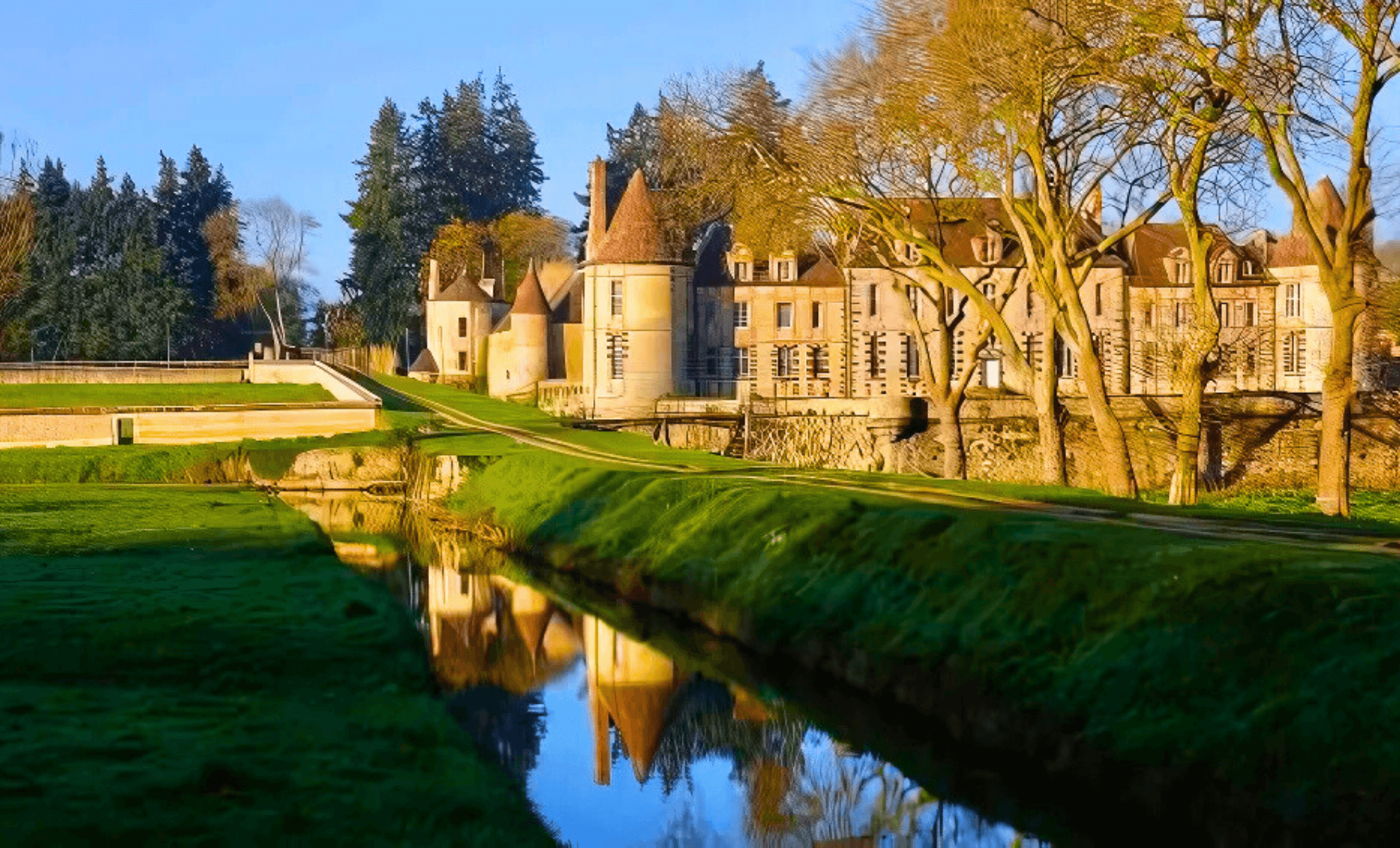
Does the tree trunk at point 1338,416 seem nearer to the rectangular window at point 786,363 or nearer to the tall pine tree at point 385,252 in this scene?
the rectangular window at point 786,363

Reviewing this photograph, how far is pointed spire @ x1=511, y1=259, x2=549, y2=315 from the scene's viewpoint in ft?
279

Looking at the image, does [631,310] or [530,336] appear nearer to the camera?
[631,310]

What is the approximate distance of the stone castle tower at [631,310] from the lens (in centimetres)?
7188

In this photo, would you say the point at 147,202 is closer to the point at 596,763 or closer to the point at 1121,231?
the point at 1121,231

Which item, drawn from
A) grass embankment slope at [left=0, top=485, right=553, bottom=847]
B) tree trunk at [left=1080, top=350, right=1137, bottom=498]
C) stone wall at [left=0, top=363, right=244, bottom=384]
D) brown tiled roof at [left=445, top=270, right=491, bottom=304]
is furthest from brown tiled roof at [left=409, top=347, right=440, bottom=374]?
grass embankment slope at [left=0, top=485, right=553, bottom=847]

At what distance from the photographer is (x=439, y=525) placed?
42.7m

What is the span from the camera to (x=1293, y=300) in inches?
2963

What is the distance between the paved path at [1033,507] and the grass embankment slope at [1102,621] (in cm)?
83

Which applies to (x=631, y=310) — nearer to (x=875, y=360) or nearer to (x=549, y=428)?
(x=875, y=360)

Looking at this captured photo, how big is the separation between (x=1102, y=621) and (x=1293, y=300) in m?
62.5

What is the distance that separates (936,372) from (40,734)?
6216cm

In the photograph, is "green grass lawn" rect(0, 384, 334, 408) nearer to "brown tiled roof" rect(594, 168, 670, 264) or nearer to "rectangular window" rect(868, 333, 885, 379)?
"brown tiled roof" rect(594, 168, 670, 264)

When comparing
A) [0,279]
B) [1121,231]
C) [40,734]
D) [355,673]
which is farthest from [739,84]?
[0,279]

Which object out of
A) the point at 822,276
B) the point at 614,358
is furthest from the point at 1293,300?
the point at 614,358
